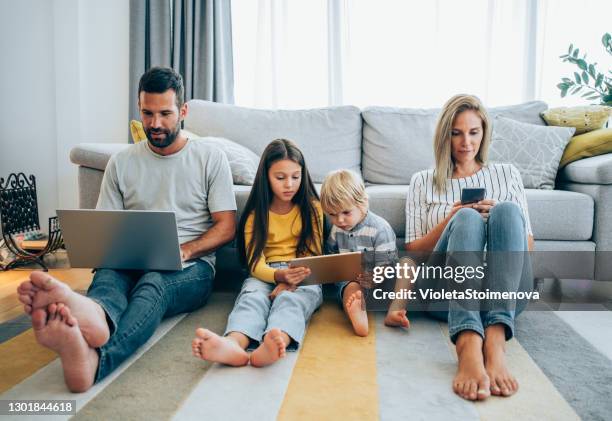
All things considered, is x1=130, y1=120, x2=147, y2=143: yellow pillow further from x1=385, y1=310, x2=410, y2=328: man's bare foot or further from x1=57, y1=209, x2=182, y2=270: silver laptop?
x1=385, y1=310, x2=410, y2=328: man's bare foot

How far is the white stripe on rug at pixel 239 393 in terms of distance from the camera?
1.09 m

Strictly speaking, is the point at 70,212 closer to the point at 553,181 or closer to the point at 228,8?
the point at 553,181

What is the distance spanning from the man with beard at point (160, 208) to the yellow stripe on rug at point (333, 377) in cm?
43

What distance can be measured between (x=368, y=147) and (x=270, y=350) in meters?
1.69

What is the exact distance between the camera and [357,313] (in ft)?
5.25

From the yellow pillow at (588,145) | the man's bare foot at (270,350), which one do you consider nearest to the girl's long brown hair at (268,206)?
the man's bare foot at (270,350)

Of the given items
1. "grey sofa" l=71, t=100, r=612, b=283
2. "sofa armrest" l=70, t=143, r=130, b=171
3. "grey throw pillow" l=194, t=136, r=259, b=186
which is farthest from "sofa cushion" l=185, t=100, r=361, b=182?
"sofa armrest" l=70, t=143, r=130, b=171

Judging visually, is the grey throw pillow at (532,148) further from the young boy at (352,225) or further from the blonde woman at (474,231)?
the young boy at (352,225)

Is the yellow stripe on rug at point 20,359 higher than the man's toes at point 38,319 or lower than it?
lower

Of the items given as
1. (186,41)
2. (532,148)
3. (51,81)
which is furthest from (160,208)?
(51,81)

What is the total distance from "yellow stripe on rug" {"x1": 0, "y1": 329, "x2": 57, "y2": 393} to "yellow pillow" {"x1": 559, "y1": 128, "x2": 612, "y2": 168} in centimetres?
227

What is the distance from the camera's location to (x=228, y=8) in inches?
132

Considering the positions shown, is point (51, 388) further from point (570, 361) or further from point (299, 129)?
point (299, 129)

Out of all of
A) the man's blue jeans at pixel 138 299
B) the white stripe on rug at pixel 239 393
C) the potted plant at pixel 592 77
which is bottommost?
the white stripe on rug at pixel 239 393
